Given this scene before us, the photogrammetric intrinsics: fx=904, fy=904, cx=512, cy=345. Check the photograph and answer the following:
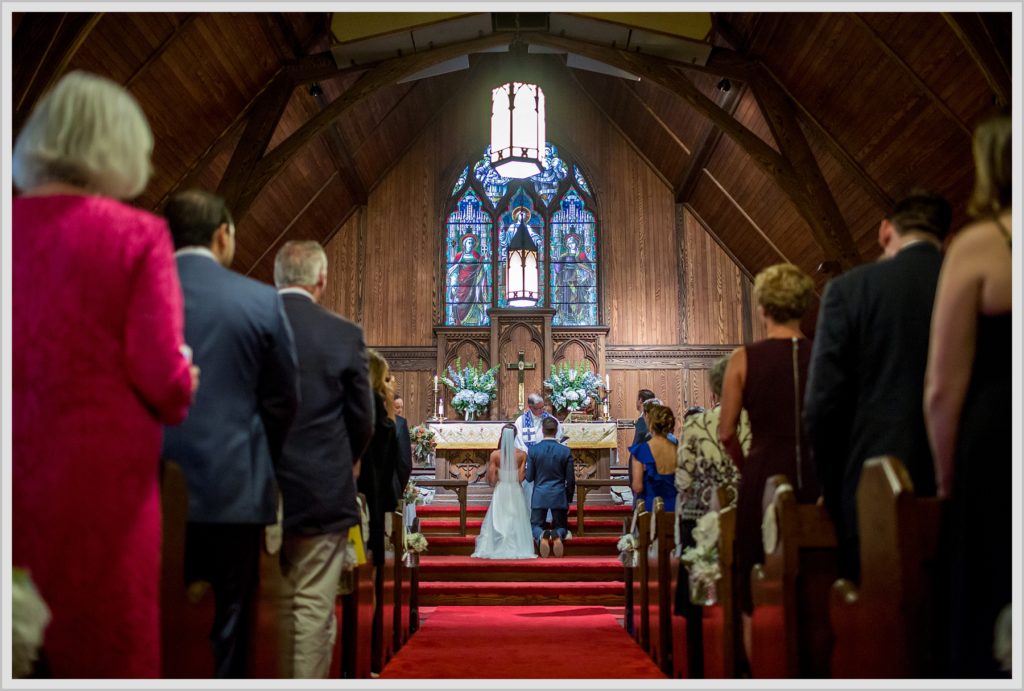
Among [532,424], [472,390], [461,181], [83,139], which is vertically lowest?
[532,424]

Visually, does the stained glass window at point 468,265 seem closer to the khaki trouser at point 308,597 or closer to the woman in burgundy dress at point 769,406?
the woman in burgundy dress at point 769,406

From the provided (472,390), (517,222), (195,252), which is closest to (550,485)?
(472,390)

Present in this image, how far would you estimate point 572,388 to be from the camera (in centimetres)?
1077

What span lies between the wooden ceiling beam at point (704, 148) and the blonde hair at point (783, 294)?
7.04 meters

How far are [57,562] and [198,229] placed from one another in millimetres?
848

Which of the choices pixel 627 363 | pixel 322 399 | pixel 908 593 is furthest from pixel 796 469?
pixel 627 363

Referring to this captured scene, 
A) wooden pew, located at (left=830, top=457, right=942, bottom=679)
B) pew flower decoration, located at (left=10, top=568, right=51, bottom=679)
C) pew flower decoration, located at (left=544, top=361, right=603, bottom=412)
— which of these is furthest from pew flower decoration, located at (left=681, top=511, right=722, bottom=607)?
pew flower decoration, located at (left=544, top=361, right=603, bottom=412)

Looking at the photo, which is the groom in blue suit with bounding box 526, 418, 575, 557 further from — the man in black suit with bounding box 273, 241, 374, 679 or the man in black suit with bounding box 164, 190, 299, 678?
the man in black suit with bounding box 164, 190, 299, 678

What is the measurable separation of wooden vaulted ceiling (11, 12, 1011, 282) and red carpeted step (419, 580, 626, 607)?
3809 mm

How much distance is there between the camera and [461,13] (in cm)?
850

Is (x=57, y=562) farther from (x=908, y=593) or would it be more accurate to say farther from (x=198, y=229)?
(x=908, y=593)

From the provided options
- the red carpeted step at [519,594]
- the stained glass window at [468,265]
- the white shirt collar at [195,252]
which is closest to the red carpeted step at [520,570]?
the red carpeted step at [519,594]

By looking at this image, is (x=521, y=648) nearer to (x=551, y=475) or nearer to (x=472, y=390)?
(x=551, y=475)

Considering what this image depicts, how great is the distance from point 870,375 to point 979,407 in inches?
14.7
